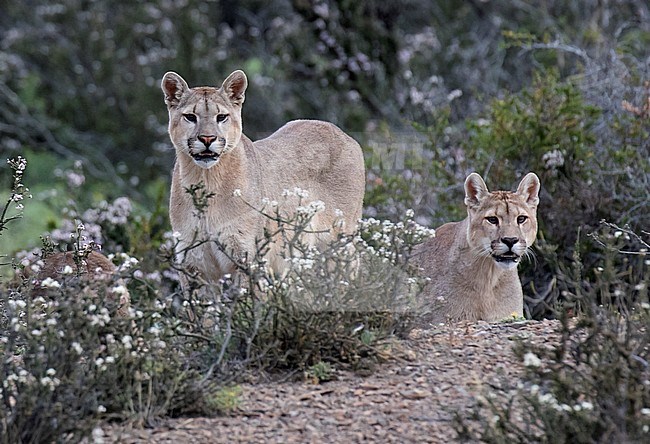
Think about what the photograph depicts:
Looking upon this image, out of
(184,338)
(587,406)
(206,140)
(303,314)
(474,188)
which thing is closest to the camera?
(587,406)

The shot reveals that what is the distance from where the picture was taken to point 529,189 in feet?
26.9

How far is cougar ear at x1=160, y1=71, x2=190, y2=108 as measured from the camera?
7.67 m

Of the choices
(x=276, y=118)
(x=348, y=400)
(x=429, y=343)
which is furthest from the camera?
(x=276, y=118)

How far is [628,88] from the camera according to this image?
10.4 meters

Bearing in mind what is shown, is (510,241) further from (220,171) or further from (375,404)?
(375,404)

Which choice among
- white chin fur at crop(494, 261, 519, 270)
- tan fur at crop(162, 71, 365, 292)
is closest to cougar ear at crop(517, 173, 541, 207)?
white chin fur at crop(494, 261, 519, 270)

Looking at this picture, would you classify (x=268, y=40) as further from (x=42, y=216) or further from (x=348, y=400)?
(x=348, y=400)

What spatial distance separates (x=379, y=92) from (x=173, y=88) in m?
8.54

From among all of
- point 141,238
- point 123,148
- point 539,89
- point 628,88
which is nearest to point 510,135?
point 539,89

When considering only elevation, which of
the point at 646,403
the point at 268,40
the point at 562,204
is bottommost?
the point at 646,403

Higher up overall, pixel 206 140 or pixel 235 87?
pixel 235 87


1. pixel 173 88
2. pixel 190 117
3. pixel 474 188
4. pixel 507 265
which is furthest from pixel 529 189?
pixel 173 88

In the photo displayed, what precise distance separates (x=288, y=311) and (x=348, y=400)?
606 millimetres

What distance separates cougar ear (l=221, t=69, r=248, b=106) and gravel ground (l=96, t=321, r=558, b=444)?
245 cm
